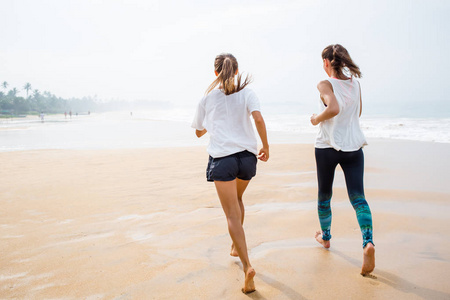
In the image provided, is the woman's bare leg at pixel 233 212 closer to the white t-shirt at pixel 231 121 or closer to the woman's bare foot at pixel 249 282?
the woman's bare foot at pixel 249 282

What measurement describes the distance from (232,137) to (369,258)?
147cm

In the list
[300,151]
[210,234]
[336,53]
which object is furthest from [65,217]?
[300,151]

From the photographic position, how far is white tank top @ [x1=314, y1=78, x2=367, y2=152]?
277 cm

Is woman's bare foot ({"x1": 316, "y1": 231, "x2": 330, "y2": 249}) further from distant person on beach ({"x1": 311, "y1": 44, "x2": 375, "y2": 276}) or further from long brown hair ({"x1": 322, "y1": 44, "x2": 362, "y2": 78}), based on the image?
long brown hair ({"x1": 322, "y1": 44, "x2": 362, "y2": 78})

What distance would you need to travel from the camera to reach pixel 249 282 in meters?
2.45

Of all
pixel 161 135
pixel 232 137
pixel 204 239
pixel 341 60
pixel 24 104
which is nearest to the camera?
pixel 232 137

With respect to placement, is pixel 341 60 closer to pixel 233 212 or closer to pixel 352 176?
pixel 352 176

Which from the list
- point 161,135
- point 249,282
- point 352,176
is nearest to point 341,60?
point 352,176

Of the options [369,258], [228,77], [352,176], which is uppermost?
[228,77]

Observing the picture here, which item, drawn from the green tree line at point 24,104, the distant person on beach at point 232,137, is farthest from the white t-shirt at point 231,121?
the green tree line at point 24,104

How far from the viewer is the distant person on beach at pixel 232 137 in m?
2.54

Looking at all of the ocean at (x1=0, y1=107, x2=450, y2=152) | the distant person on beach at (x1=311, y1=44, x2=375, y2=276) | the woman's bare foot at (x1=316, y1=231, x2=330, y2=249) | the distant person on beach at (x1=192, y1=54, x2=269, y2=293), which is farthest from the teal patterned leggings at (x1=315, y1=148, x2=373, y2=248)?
the ocean at (x1=0, y1=107, x2=450, y2=152)

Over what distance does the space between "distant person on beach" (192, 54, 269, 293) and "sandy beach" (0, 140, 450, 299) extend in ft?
1.85

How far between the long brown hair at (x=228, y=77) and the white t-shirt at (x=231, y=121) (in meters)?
0.04
